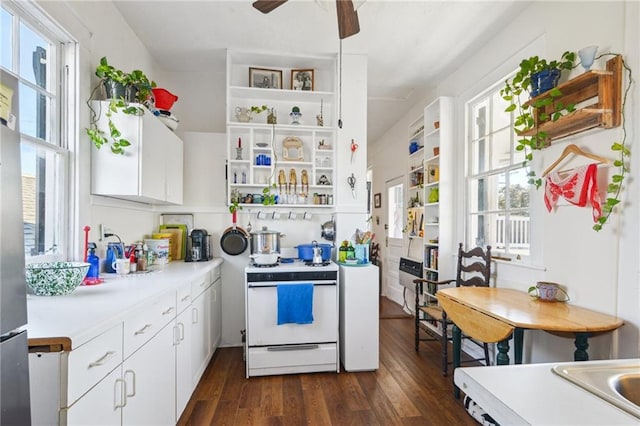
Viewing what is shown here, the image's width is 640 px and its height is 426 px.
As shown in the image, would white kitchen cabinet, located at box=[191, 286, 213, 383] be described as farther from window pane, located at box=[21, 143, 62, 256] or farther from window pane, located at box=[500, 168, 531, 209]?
window pane, located at box=[500, 168, 531, 209]

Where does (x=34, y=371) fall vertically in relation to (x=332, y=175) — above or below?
below

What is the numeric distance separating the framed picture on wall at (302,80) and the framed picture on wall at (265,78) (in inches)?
6.6

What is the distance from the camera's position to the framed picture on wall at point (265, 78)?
3203 millimetres

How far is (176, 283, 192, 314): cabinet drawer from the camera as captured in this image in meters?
1.92

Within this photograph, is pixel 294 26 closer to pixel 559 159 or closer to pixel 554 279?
pixel 559 159

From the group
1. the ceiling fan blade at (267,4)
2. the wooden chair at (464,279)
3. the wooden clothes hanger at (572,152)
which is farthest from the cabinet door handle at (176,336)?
the wooden clothes hanger at (572,152)

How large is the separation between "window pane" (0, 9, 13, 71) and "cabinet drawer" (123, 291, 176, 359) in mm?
1374

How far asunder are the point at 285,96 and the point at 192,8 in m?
1.12

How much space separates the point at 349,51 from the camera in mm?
2996

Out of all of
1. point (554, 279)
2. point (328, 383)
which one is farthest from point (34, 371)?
point (554, 279)

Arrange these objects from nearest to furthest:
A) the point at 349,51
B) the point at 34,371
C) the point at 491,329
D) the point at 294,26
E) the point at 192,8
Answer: the point at 34,371 < the point at 491,329 < the point at 192,8 < the point at 294,26 < the point at 349,51

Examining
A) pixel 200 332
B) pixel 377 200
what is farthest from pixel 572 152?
pixel 377 200

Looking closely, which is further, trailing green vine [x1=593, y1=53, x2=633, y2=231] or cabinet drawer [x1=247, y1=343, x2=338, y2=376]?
cabinet drawer [x1=247, y1=343, x2=338, y2=376]

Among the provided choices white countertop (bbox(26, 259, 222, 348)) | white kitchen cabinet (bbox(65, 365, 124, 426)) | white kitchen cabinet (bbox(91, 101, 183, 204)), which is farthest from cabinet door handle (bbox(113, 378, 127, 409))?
white kitchen cabinet (bbox(91, 101, 183, 204))
